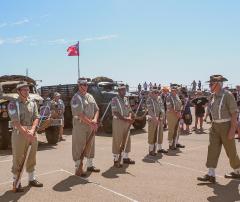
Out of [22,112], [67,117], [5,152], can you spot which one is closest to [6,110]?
[5,152]

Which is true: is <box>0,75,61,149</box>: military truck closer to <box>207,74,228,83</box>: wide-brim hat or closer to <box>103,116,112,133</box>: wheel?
<box>103,116,112,133</box>: wheel

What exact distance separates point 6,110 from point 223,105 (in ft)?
23.5

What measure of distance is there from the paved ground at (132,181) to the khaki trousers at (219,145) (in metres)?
0.40

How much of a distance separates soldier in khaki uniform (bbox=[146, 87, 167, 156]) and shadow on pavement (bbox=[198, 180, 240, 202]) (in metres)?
3.42

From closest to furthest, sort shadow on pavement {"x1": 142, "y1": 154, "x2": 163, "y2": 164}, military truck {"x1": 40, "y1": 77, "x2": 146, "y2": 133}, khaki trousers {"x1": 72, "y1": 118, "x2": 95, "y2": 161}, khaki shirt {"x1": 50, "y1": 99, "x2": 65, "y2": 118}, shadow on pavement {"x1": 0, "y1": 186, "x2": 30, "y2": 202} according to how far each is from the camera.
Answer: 1. shadow on pavement {"x1": 0, "y1": 186, "x2": 30, "y2": 202}
2. khaki trousers {"x1": 72, "y1": 118, "x2": 95, "y2": 161}
3. shadow on pavement {"x1": 142, "y1": 154, "x2": 163, "y2": 164}
4. khaki shirt {"x1": 50, "y1": 99, "x2": 65, "y2": 118}
5. military truck {"x1": 40, "y1": 77, "x2": 146, "y2": 133}

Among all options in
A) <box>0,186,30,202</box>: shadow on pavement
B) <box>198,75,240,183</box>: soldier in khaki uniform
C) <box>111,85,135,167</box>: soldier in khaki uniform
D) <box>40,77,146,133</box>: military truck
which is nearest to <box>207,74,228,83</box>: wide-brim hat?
<box>198,75,240,183</box>: soldier in khaki uniform

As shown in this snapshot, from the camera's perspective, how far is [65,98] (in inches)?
746

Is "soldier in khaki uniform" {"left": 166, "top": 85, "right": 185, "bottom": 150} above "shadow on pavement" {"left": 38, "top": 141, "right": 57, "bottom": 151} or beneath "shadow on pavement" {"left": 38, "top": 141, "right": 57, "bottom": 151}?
above

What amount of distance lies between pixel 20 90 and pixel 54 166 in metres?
2.93

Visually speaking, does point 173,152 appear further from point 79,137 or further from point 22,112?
point 22,112

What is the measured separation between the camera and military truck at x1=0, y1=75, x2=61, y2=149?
465 inches

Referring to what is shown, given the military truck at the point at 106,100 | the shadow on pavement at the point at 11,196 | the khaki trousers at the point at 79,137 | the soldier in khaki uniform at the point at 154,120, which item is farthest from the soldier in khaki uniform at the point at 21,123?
the military truck at the point at 106,100

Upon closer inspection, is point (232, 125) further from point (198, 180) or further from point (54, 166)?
point (54, 166)

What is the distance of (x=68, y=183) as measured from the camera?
7527 millimetres
